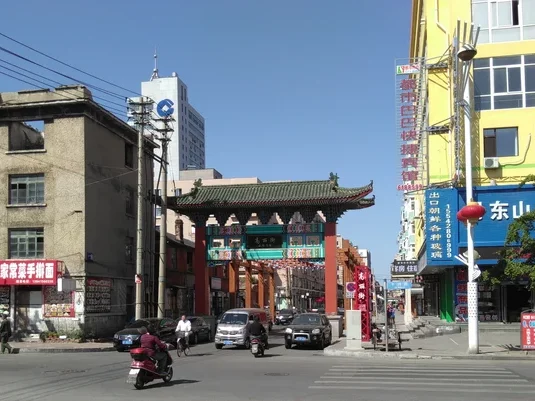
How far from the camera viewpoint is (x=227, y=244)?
130 ft

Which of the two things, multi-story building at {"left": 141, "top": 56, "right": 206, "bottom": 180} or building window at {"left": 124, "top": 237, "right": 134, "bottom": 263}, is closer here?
building window at {"left": 124, "top": 237, "right": 134, "bottom": 263}

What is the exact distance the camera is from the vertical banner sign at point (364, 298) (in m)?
26.0

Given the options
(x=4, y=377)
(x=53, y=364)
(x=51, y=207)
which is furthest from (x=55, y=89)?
(x=4, y=377)

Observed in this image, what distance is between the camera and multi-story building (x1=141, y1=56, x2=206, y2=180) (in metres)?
136

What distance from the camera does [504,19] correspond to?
33.2 m

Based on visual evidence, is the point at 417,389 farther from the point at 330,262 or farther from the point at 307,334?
the point at 330,262

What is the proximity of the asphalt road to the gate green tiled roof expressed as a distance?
17293 millimetres

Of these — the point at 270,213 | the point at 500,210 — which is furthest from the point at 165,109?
the point at 500,210

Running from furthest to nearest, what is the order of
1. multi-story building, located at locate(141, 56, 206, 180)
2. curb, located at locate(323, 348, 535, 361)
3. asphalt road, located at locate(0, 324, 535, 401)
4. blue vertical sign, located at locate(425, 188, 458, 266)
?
multi-story building, located at locate(141, 56, 206, 180)
blue vertical sign, located at locate(425, 188, 458, 266)
curb, located at locate(323, 348, 535, 361)
asphalt road, located at locate(0, 324, 535, 401)

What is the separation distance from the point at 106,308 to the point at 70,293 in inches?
110

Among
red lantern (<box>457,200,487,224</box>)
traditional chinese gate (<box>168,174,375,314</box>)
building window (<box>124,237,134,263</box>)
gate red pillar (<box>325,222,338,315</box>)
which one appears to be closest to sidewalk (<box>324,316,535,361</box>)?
red lantern (<box>457,200,487,224</box>)

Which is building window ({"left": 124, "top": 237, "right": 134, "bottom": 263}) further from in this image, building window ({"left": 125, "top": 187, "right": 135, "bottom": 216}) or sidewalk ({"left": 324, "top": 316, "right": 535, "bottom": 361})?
sidewalk ({"left": 324, "top": 316, "right": 535, "bottom": 361})

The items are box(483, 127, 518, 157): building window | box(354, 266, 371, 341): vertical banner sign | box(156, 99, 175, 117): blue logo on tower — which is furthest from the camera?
box(156, 99, 175, 117): blue logo on tower

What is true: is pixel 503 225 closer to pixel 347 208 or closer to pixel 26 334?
pixel 347 208
